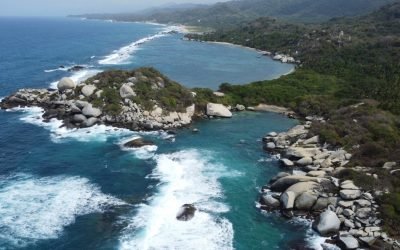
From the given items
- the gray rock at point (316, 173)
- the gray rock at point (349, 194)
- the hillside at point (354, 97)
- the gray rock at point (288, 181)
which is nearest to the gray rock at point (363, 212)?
the hillside at point (354, 97)

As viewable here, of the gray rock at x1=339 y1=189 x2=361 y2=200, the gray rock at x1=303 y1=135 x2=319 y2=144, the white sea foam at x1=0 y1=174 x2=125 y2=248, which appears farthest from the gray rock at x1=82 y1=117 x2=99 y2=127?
the gray rock at x1=339 y1=189 x2=361 y2=200

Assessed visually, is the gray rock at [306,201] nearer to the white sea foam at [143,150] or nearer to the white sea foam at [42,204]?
the white sea foam at [42,204]

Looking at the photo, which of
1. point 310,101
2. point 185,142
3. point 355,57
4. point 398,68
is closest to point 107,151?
point 185,142

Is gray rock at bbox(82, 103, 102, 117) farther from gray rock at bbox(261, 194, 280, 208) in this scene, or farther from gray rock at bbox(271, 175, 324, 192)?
gray rock at bbox(261, 194, 280, 208)

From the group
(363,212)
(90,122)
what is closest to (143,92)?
(90,122)

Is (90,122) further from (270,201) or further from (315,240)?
(315,240)

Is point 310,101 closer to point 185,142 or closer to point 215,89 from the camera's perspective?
point 215,89
